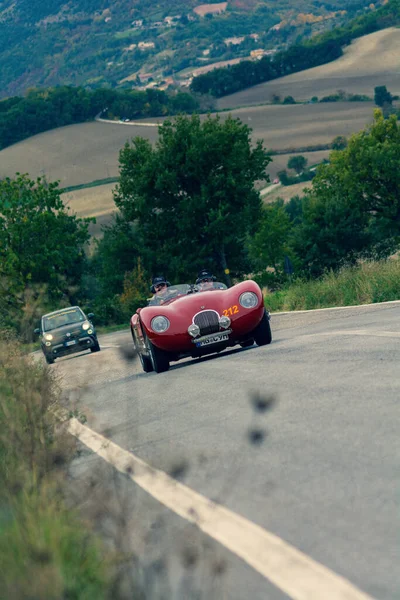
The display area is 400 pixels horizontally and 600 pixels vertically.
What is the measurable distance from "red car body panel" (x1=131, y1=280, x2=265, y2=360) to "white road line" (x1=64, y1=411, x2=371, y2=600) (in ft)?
23.1

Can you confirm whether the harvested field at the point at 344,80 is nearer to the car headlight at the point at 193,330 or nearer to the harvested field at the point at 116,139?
the harvested field at the point at 116,139

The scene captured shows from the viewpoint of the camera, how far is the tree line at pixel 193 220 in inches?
2347

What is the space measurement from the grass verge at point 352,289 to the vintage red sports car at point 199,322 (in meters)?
8.17

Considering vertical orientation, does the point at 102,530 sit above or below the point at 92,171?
above

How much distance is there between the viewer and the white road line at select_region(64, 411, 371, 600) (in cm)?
Answer: 349

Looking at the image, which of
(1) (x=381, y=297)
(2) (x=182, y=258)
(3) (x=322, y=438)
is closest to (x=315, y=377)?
(3) (x=322, y=438)

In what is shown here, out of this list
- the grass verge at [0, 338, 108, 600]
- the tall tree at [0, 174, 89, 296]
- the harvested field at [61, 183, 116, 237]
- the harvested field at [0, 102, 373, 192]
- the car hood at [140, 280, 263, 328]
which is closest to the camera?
the grass verge at [0, 338, 108, 600]

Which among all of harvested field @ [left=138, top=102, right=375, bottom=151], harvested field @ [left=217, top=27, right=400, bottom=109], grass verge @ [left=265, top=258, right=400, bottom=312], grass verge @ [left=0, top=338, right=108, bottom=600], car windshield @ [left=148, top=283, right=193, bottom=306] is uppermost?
grass verge @ [left=0, top=338, right=108, bottom=600]

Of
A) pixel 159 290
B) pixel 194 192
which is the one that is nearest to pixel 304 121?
pixel 194 192

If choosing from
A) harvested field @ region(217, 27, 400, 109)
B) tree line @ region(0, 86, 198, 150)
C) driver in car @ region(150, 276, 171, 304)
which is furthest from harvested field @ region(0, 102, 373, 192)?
driver in car @ region(150, 276, 171, 304)

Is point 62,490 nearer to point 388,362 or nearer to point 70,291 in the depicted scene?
point 388,362

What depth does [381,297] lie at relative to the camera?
69.7ft

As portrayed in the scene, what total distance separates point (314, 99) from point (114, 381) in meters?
160

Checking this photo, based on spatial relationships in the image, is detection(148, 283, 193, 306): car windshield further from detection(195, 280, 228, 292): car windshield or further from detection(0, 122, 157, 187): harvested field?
detection(0, 122, 157, 187): harvested field
